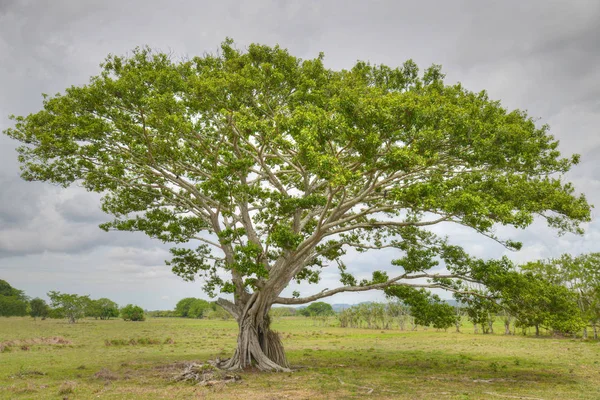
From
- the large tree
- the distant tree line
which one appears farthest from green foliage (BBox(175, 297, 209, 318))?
the large tree

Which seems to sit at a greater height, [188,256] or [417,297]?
[188,256]

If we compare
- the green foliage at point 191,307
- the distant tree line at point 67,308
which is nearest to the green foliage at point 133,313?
the distant tree line at point 67,308

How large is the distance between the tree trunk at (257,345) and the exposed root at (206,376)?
66.0 inches

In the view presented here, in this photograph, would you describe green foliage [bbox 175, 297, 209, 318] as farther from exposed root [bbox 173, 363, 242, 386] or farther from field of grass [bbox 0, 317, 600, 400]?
exposed root [bbox 173, 363, 242, 386]

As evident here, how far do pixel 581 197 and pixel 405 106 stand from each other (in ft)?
27.8

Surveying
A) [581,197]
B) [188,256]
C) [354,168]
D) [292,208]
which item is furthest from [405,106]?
[188,256]

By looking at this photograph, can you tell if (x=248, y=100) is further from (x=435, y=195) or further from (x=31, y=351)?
(x=31, y=351)

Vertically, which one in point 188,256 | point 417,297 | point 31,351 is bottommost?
point 31,351

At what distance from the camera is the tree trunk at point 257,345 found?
62.0 ft

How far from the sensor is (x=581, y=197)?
1524cm

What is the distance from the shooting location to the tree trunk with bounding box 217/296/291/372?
18.9 metres

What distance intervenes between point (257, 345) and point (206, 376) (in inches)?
128

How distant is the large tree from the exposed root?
6.57 feet

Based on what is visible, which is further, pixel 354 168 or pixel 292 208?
pixel 292 208
